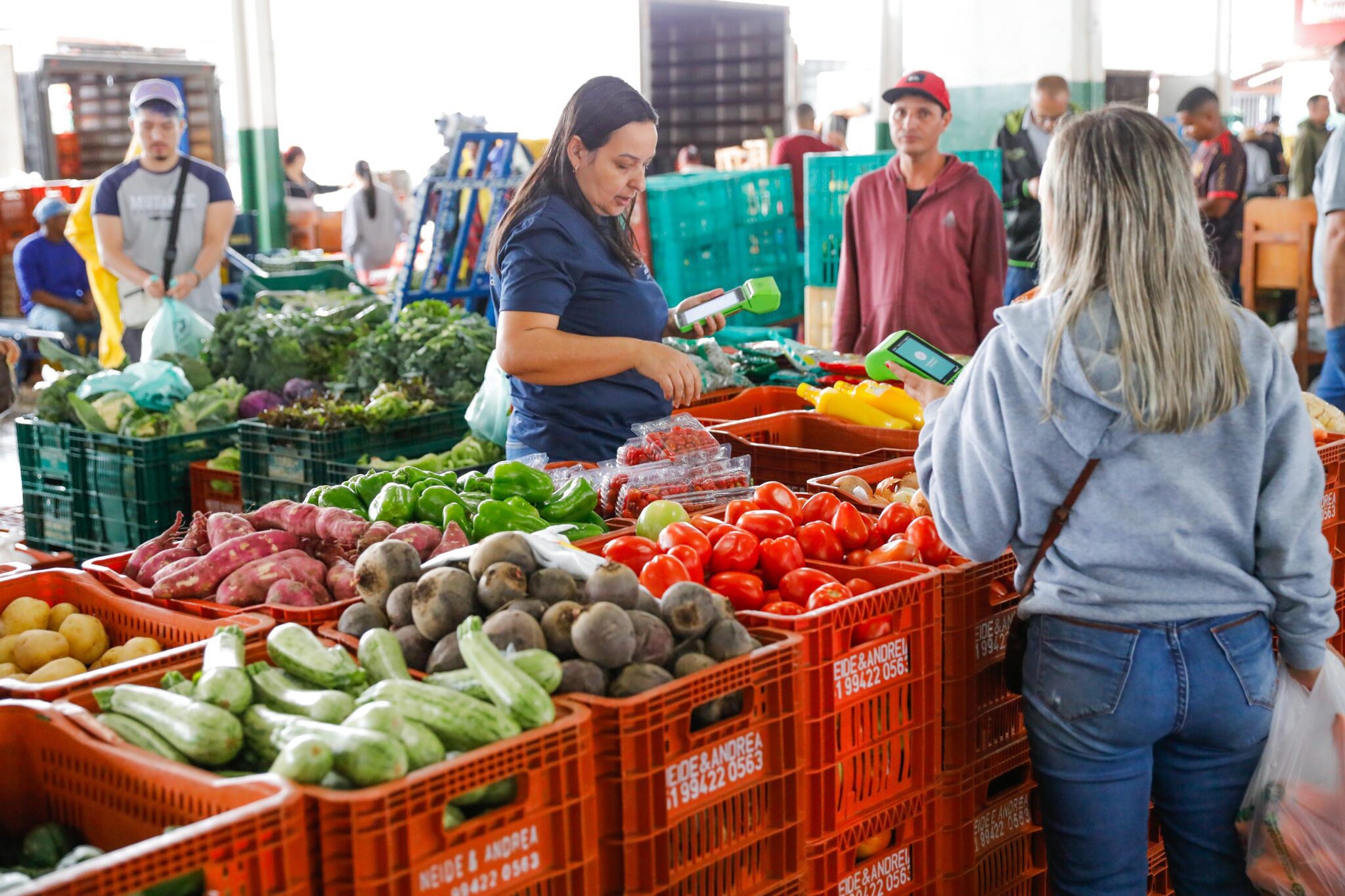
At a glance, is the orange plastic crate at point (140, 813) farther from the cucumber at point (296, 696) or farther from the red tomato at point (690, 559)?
the red tomato at point (690, 559)

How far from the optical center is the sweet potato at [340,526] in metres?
2.60

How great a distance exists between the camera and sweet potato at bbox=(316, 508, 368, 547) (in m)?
2.60

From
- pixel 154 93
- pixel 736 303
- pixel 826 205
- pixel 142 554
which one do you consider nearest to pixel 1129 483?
pixel 736 303

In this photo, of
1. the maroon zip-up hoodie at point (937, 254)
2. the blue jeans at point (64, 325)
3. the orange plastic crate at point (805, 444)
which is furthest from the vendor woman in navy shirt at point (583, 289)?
the blue jeans at point (64, 325)

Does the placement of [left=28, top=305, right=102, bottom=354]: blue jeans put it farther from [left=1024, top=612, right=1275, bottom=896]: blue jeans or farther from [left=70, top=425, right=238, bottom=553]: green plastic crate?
[left=1024, top=612, right=1275, bottom=896]: blue jeans

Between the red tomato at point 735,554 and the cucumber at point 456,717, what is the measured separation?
32.6 inches

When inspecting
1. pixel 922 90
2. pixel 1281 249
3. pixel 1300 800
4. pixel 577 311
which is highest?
pixel 922 90

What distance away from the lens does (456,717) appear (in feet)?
5.81

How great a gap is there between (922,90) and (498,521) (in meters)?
3.25

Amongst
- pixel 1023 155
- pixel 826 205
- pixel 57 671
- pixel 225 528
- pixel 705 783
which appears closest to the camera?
A: pixel 705 783

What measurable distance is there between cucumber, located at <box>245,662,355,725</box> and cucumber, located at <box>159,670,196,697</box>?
0.08m

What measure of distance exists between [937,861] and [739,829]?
656 mm

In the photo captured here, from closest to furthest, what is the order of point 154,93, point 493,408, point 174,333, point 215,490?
1. point 493,408
2. point 215,490
3. point 174,333
4. point 154,93

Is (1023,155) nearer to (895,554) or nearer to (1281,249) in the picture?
(1281,249)
